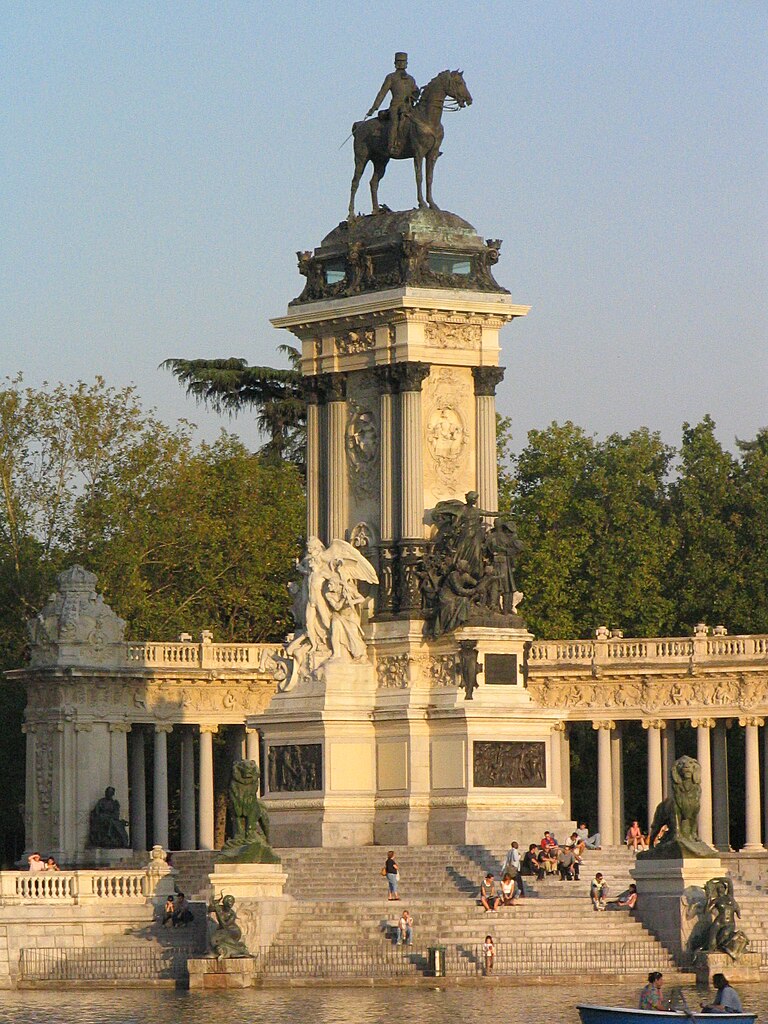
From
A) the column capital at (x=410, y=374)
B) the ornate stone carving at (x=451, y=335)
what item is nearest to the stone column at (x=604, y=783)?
the ornate stone carving at (x=451, y=335)

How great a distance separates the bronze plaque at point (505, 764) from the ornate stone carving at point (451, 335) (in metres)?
8.37

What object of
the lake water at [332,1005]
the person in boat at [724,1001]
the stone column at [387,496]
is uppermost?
the stone column at [387,496]

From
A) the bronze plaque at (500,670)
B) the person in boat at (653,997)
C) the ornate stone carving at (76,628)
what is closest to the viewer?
the person in boat at (653,997)

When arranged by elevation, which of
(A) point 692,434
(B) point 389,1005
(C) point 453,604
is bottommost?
(B) point 389,1005

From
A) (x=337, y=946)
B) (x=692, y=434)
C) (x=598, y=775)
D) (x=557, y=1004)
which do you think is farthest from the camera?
(x=692, y=434)

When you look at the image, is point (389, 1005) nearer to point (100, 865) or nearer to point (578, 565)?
point (100, 865)

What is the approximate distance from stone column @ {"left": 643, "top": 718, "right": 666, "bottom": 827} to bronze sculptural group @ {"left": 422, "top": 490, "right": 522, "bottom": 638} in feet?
57.1

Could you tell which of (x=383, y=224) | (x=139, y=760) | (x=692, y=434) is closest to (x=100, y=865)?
(x=139, y=760)

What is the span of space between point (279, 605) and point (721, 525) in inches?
509

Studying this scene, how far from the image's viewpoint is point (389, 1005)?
5091 cm

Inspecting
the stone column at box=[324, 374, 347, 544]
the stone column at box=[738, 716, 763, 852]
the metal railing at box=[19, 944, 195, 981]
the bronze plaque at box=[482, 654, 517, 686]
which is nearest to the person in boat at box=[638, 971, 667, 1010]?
the metal railing at box=[19, 944, 195, 981]

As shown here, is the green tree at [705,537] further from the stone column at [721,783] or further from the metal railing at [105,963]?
the metal railing at [105,963]

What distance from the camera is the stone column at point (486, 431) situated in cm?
6781

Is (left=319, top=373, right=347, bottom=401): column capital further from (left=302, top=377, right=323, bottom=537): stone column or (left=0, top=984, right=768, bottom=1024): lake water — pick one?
(left=0, top=984, right=768, bottom=1024): lake water
